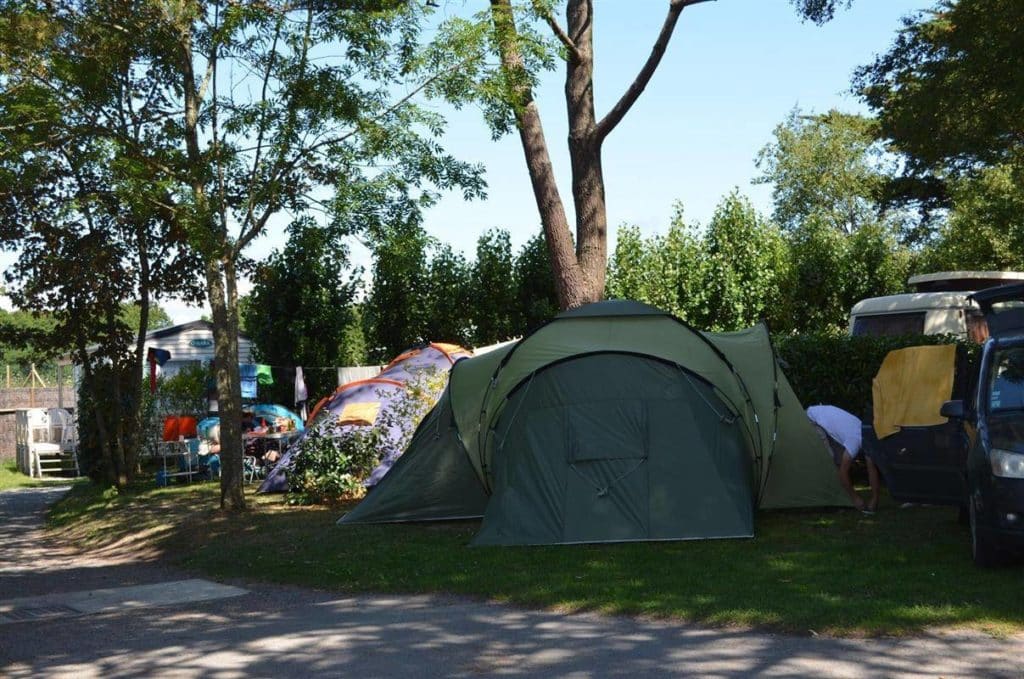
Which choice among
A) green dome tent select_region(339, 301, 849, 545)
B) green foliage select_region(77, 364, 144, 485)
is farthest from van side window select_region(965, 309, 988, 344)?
green foliage select_region(77, 364, 144, 485)

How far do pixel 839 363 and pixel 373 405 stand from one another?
6.29 m

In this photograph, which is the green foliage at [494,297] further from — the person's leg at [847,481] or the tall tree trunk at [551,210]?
the person's leg at [847,481]

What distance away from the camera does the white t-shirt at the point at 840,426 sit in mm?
12445

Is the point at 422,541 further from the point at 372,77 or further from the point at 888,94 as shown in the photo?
the point at 888,94

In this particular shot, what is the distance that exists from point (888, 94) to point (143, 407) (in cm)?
1668

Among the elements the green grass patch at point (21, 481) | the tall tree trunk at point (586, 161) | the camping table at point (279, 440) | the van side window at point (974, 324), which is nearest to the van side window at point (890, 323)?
the van side window at point (974, 324)

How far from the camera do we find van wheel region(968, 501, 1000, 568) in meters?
8.36

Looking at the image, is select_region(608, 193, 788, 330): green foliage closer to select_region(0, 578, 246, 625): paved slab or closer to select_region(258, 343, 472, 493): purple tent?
select_region(258, 343, 472, 493): purple tent

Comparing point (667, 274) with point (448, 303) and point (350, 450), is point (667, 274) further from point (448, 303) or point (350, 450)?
point (350, 450)

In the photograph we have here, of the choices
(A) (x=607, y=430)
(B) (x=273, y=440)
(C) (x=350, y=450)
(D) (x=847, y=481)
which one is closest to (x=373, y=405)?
(C) (x=350, y=450)

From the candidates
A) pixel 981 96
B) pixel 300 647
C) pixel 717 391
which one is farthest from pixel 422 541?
pixel 981 96

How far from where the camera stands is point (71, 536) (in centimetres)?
1555

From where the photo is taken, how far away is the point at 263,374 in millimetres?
23906

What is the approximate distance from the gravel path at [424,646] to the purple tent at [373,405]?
613 cm
